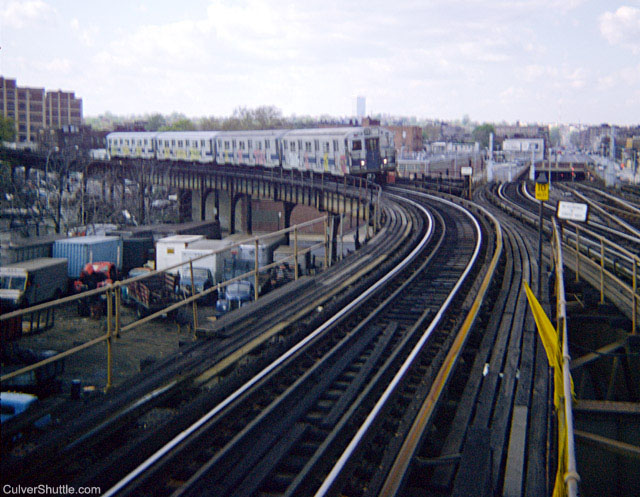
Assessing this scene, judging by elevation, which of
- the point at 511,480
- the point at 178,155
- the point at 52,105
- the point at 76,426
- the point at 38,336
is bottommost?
the point at 38,336

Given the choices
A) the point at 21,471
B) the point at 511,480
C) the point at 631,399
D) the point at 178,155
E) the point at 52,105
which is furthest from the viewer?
the point at 52,105

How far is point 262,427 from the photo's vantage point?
566 cm

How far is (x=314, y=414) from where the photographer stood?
6.14 metres

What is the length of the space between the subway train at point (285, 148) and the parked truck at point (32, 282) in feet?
53.4

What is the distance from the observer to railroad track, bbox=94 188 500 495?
15.4 feet

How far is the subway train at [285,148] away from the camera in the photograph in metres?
33.8

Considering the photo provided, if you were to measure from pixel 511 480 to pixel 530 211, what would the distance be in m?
23.7

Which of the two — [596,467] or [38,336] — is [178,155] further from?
[596,467]

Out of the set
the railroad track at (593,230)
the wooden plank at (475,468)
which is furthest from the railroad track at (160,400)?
the railroad track at (593,230)

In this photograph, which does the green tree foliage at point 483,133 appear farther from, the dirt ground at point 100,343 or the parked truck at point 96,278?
the dirt ground at point 100,343

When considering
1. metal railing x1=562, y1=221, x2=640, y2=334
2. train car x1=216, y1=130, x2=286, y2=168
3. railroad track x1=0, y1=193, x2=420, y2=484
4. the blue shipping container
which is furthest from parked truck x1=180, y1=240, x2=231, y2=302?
train car x1=216, y1=130, x2=286, y2=168

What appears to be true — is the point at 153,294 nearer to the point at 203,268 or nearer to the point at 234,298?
the point at 203,268

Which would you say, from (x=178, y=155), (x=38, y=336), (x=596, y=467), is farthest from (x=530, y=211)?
(x=178, y=155)

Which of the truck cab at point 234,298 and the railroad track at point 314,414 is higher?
the railroad track at point 314,414
